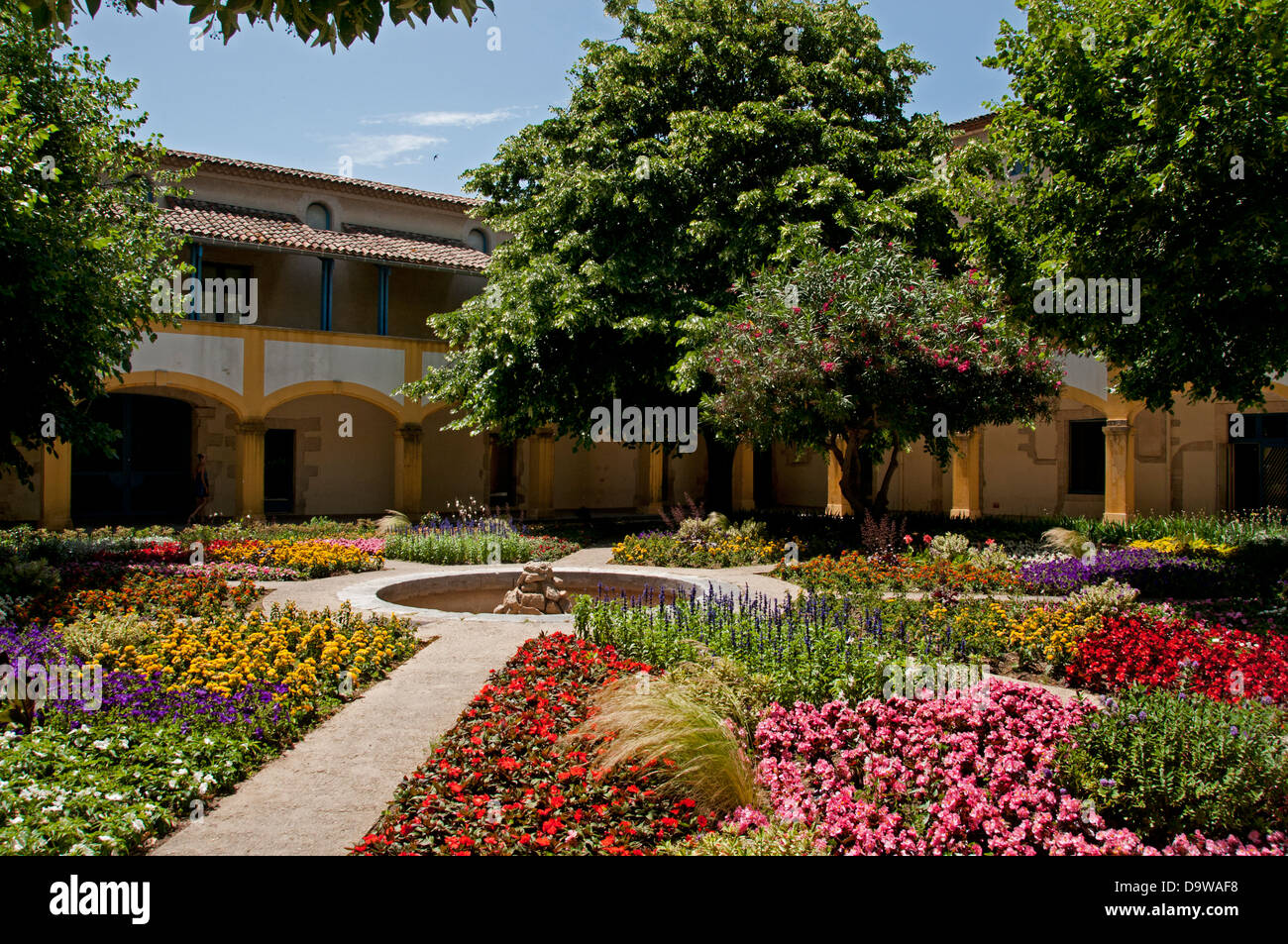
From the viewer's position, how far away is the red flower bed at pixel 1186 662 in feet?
17.9

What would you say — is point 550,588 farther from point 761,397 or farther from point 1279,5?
point 1279,5

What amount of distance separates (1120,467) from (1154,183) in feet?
36.5

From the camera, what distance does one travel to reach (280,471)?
71.7ft

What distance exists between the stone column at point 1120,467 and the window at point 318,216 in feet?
60.6


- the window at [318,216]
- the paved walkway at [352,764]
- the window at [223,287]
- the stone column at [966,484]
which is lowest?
the paved walkway at [352,764]

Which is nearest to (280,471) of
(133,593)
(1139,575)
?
(133,593)

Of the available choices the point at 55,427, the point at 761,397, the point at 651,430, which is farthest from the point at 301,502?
the point at 761,397

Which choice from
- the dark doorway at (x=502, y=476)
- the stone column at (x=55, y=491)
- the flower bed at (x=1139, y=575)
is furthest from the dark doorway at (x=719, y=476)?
the stone column at (x=55, y=491)

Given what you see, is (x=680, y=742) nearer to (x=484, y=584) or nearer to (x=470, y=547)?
(x=484, y=584)

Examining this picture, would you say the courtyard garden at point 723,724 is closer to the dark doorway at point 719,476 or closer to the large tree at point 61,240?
the large tree at point 61,240

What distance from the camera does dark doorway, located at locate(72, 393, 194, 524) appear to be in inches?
783

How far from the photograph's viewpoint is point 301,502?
2166 centimetres

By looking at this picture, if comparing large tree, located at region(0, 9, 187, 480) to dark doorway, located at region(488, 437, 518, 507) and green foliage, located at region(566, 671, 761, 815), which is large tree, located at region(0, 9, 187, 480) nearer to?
green foliage, located at region(566, 671, 761, 815)
